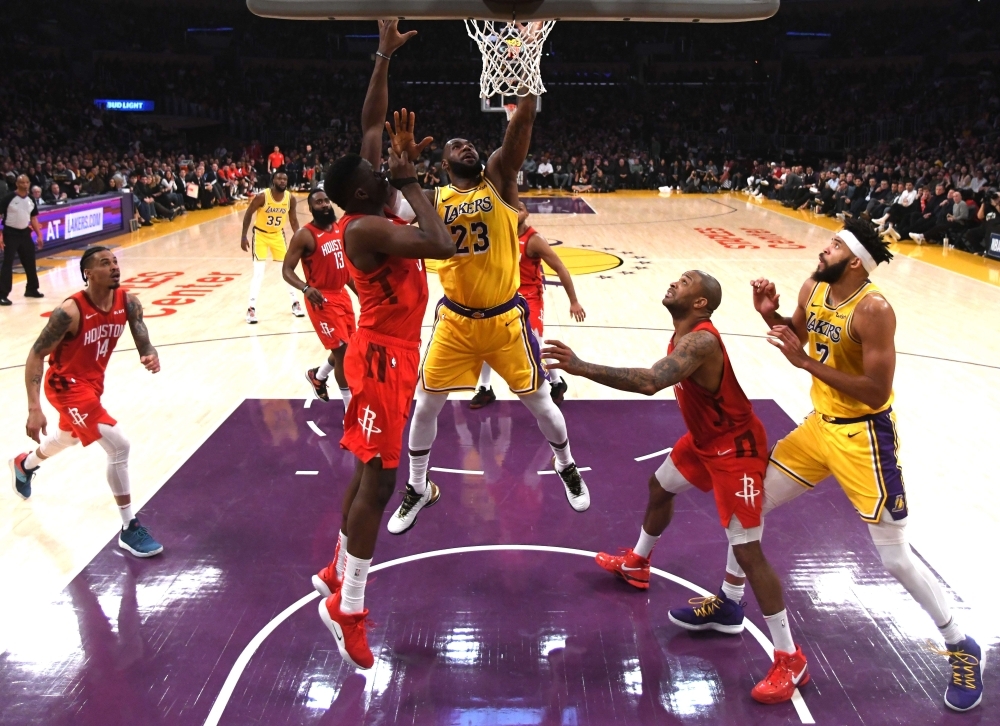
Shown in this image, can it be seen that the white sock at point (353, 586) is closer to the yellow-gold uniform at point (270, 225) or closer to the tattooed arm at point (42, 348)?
the tattooed arm at point (42, 348)

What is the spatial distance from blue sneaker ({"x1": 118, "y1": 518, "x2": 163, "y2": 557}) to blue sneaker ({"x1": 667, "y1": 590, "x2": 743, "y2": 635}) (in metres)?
3.05

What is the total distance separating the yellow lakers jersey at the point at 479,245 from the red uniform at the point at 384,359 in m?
0.79

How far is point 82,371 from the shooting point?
5160 mm

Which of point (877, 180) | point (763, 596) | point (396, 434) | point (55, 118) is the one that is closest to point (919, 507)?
point (763, 596)

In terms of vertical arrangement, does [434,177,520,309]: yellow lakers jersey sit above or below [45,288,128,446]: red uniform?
above

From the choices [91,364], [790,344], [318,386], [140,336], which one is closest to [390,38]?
[140,336]

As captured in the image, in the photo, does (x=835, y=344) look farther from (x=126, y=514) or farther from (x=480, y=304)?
(x=126, y=514)

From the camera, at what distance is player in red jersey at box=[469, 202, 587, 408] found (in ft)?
23.5

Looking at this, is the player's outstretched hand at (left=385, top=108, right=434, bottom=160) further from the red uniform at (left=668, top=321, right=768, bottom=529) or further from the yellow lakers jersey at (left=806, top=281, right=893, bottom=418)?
the yellow lakers jersey at (left=806, top=281, right=893, bottom=418)

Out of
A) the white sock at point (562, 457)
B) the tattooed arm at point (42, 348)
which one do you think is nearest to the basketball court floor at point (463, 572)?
the white sock at point (562, 457)

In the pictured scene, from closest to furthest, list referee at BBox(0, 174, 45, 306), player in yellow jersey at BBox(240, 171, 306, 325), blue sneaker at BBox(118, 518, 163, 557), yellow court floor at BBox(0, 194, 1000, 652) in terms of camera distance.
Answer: blue sneaker at BBox(118, 518, 163, 557), yellow court floor at BBox(0, 194, 1000, 652), player in yellow jersey at BBox(240, 171, 306, 325), referee at BBox(0, 174, 45, 306)

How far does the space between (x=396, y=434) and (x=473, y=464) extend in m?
2.39

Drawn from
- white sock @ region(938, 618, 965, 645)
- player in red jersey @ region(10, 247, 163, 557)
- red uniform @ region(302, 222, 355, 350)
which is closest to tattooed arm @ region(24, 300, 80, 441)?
player in red jersey @ region(10, 247, 163, 557)

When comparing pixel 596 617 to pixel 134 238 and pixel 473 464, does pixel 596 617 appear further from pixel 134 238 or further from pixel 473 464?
pixel 134 238
